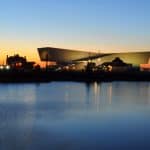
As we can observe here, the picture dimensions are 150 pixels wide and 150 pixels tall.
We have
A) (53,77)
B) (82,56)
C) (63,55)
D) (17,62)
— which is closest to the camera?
(53,77)

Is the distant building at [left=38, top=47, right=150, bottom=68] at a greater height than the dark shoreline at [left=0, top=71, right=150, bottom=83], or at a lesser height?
greater

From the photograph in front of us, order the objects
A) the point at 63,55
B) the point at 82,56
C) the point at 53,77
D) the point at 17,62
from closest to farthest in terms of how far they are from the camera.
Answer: the point at 53,77 → the point at 17,62 → the point at 63,55 → the point at 82,56

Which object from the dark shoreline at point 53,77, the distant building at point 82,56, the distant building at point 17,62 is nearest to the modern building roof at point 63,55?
the distant building at point 82,56

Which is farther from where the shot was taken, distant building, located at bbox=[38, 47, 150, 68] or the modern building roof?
distant building, located at bbox=[38, 47, 150, 68]

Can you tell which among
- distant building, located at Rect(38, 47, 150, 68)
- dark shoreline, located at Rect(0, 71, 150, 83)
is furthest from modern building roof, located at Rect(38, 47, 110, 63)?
dark shoreline, located at Rect(0, 71, 150, 83)

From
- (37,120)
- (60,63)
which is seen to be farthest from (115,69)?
(37,120)

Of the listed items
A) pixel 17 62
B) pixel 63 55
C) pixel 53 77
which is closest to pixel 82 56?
pixel 63 55

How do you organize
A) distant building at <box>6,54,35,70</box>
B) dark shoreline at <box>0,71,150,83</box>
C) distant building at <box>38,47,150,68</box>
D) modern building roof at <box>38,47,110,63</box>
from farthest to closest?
distant building at <box>38,47,150,68</box> → modern building roof at <box>38,47,110,63</box> → distant building at <box>6,54,35,70</box> → dark shoreline at <box>0,71,150,83</box>

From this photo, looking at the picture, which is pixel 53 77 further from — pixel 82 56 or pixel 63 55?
pixel 82 56

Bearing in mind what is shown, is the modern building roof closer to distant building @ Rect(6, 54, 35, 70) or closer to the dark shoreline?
distant building @ Rect(6, 54, 35, 70)

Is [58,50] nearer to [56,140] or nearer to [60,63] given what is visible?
[60,63]

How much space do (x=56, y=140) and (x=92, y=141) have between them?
0.92 meters

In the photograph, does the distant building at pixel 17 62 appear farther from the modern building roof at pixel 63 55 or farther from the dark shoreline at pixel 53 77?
the dark shoreline at pixel 53 77

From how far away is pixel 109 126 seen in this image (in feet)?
35.9
